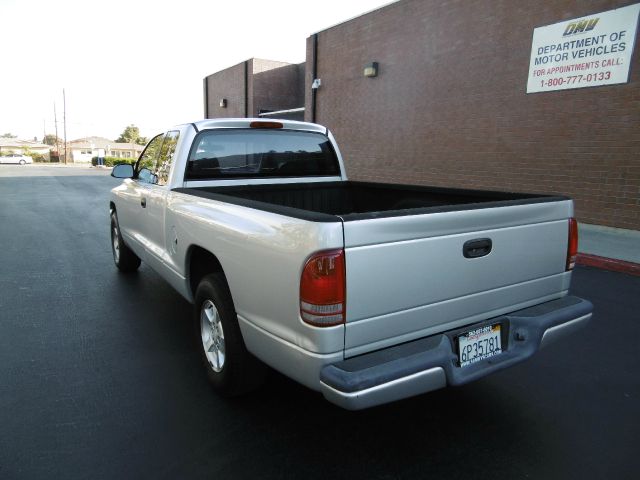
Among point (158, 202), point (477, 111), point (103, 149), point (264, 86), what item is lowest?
point (158, 202)

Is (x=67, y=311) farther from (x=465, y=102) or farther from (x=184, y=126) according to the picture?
(x=465, y=102)

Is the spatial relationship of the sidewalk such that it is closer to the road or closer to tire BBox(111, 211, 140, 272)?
the road

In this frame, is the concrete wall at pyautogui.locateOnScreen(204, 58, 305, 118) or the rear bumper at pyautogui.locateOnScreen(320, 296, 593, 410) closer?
the rear bumper at pyautogui.locateOnScreen(320, 296, 593, 410)

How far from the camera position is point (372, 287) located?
7.36ft

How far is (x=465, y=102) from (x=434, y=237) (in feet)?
33.8

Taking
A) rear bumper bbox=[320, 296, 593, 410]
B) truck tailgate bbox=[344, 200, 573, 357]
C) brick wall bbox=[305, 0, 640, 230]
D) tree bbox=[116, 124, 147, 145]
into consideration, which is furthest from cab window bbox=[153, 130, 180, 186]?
tree bbox=[116, 124, 147, 145]

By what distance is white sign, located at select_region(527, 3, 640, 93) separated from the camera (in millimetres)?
8547

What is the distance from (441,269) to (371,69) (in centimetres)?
1317

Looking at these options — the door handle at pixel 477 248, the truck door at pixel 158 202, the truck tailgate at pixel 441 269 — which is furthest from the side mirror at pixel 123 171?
the door handle at pixel 477 248

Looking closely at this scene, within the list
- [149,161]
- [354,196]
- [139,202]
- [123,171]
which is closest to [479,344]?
[354,196]

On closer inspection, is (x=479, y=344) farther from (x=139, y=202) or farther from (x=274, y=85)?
(x=274, y=85)

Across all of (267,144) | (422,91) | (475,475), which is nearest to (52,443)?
(475,475)

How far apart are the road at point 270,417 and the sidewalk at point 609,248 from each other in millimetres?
2402

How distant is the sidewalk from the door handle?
198 inches
